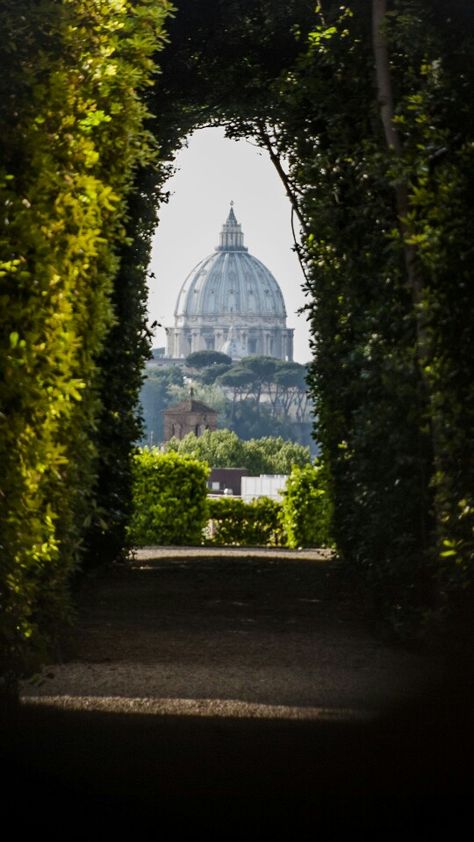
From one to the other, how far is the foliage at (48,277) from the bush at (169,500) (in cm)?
1403

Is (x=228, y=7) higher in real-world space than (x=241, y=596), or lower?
higher

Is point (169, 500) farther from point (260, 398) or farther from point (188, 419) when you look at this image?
point (260, 398)

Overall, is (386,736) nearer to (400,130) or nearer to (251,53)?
(400,130)

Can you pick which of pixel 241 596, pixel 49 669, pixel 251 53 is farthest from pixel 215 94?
pixel 49 669

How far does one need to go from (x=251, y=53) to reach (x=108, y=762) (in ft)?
31.3

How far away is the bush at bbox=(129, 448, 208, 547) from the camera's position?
74.6ft

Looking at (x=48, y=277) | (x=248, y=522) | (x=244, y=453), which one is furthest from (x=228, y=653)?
(x=244, y=453)

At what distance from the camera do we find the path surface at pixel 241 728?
502 centimetres

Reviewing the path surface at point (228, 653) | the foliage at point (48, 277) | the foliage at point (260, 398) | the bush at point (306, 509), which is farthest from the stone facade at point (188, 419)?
the foliage at point (48, 277)

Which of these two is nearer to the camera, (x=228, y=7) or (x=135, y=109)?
(x=135, y=109)

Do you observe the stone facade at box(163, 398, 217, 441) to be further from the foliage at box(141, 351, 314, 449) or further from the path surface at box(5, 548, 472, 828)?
the path surface at box(5, 548, 472, 828)

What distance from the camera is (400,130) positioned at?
895 cm

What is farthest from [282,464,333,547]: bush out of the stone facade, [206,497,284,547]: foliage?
the stone facade

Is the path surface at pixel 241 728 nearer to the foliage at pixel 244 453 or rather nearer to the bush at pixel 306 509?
the bush at pixel 306 509
